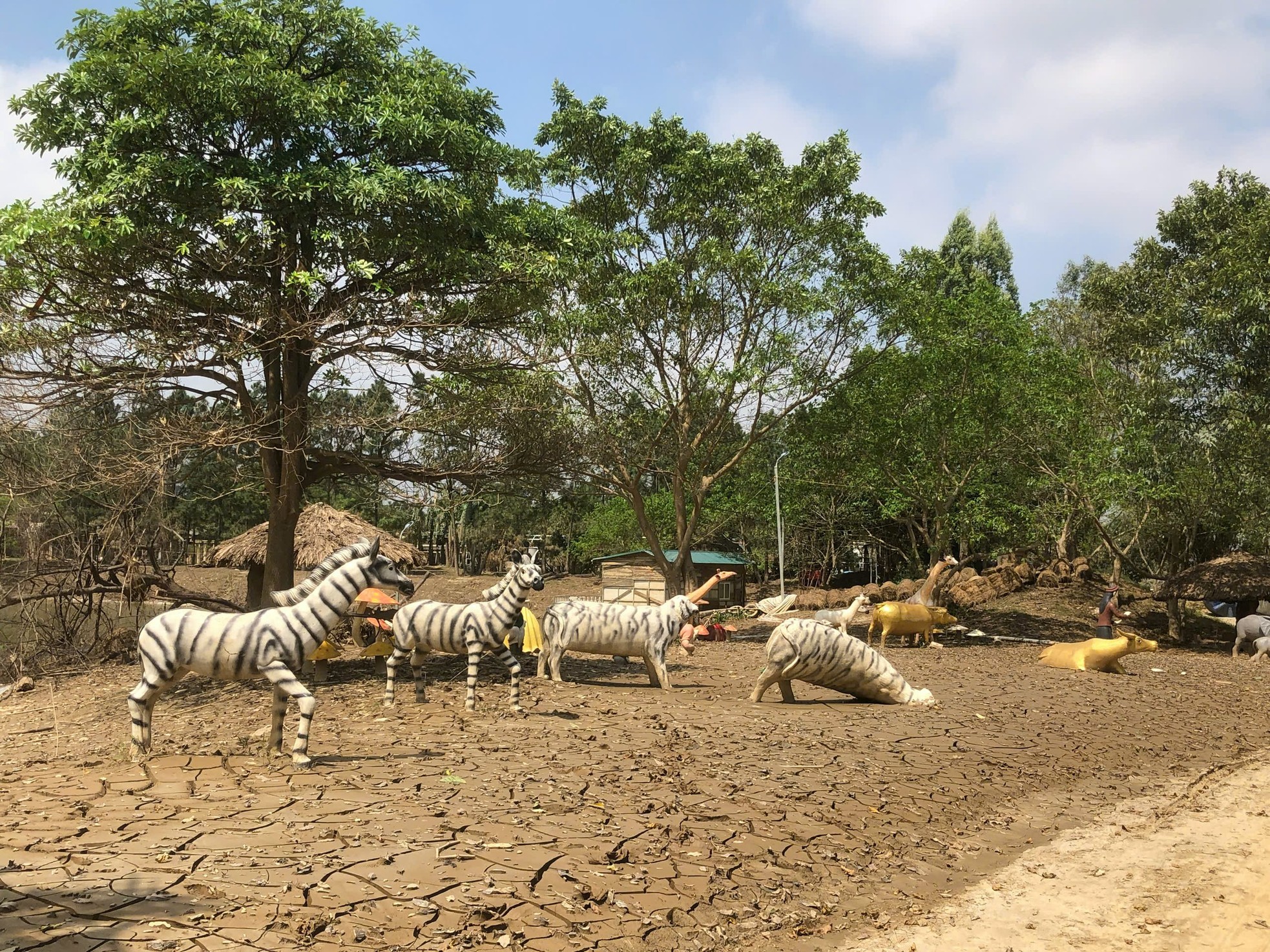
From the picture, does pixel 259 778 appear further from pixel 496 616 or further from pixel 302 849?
pixel 496 616

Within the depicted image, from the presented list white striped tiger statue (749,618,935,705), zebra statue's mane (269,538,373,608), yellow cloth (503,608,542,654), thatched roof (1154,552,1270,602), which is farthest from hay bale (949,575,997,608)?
zebra statue's mane (269,538,373,608)

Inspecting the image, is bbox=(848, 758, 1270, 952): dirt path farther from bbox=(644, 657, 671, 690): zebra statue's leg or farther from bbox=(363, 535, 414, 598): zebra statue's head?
bbox=(644, 657, 671, 690): zebra statue's leg

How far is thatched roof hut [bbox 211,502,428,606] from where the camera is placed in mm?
18281

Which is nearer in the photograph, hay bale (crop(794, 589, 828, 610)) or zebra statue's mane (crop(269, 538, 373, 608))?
zebra statue's mane (crop(269, 538, 373, 608))

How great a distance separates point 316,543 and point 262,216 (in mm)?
7676

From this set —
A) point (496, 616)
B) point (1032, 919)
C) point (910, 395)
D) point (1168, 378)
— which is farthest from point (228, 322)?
point (1168, 378)

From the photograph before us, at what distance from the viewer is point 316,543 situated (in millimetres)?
18984

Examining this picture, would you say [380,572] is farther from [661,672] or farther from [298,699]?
[661,672]

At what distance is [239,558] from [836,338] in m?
14.6

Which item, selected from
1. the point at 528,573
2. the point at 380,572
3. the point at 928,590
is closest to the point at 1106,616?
the point at 928,590

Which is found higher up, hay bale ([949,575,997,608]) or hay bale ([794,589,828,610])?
hay bale ([949,575,997,608])

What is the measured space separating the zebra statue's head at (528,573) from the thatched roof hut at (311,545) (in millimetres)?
6864

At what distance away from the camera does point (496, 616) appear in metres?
11.6

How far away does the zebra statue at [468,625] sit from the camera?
11500mm
